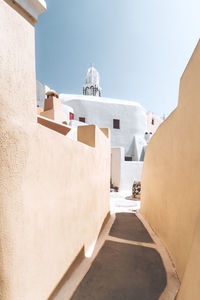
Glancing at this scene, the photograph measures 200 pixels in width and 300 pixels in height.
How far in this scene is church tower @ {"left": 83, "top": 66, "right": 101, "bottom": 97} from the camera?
32094mm

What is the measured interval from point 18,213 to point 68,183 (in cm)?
118

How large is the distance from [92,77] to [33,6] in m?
35.0

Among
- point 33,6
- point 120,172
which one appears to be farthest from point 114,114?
point 33,6

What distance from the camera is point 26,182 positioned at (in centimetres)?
162

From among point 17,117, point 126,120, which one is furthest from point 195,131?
point 126,120

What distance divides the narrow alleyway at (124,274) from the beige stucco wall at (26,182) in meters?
0.60

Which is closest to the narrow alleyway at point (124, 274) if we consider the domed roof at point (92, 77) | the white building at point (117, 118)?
the white building at point (117, 118)

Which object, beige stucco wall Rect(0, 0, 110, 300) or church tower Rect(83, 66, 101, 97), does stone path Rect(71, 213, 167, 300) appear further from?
church tower Rect(83, 66, 101, 97)

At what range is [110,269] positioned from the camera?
3.20 m

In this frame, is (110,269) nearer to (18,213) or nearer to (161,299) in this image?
(161,299)

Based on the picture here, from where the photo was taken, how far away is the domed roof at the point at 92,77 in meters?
32.4

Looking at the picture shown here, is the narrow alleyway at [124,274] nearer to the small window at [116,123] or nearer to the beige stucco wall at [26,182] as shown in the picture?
the beige stucco wall at [26,182]

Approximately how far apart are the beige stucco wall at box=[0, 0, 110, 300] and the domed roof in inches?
1349

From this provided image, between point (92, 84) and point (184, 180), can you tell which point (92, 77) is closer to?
point (92, 84)
